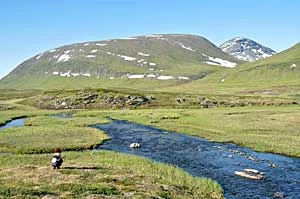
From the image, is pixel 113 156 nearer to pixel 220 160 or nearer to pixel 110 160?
pixel 110 160

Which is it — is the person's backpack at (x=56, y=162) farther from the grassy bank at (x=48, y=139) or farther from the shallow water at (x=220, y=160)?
the grassy bank at (x=48, y=139)

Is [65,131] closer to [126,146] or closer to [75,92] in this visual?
[126,146]

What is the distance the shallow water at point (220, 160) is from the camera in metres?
39.7

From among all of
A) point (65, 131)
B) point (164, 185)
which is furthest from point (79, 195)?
point (65, 131)

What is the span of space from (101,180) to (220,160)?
20279 millimetres

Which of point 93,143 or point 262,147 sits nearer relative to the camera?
point 262,147

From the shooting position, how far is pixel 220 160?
53.2 metres

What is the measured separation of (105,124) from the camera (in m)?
94.6

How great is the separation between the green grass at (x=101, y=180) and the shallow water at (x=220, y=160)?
347cm

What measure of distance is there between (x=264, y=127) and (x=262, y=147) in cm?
1966

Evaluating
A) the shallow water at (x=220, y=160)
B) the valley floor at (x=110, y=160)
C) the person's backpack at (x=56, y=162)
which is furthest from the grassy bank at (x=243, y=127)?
the person's backpack at (x=56, y=162)

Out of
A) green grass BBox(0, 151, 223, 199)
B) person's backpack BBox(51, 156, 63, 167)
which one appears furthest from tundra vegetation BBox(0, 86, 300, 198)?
person's backpack BBox(51, 156, 63, 167)

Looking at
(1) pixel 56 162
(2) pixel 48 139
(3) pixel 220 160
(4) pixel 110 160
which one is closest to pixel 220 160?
(3) pixel 220 160

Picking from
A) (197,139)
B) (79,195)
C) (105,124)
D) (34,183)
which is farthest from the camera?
(105,124)
